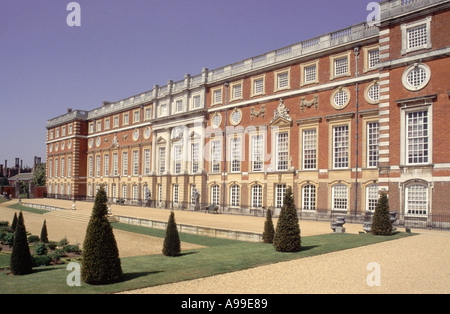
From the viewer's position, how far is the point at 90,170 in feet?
216

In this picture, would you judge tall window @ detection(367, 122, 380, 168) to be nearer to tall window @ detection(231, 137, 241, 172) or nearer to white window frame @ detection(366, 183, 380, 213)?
white window frame @ detection(366, 183, 380, 213)

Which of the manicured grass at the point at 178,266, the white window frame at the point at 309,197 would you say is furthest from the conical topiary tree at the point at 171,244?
the white window frame at the point at 309,197

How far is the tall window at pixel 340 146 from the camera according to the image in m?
30.8

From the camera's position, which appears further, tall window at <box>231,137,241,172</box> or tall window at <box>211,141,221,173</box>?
tall window at <box>211,141,221,173</box>

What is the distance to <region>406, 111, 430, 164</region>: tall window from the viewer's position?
2489 cm

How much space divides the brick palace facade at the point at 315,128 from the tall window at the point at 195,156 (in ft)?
0.35

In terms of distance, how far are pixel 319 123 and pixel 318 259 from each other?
789 inches

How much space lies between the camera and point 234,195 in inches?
1551

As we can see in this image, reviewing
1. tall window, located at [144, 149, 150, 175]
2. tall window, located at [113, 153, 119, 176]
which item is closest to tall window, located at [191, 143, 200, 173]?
tall window, located at [144, 149, 150, 175]

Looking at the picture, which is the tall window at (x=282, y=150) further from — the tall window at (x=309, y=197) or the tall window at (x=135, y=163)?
the tall window at (x=135, y=163)

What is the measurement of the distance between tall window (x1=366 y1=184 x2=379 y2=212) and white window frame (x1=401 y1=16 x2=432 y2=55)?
9.21 m

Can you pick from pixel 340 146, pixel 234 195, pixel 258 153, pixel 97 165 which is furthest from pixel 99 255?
pixel 97 165

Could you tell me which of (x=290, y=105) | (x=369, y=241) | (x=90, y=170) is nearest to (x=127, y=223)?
(x=290, y=105)
